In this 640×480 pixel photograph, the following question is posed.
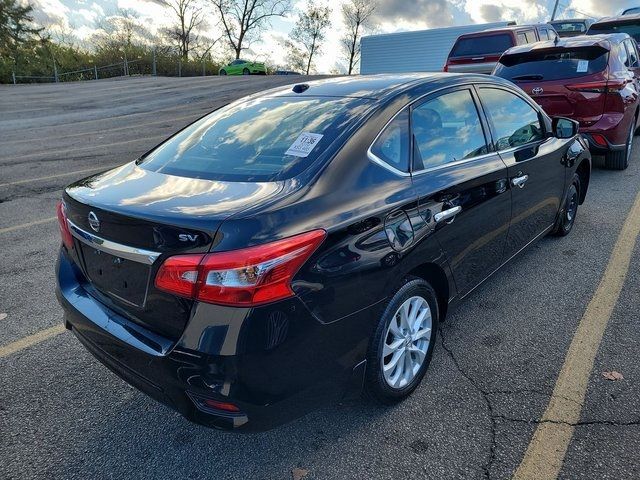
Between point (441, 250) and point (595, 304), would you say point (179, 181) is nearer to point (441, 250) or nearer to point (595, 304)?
point (441, 250)

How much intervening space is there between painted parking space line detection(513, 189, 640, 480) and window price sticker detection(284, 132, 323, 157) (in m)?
1.74

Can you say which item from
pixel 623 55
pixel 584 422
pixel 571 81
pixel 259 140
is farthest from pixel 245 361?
pixel 623 55

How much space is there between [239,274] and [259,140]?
1.06 m

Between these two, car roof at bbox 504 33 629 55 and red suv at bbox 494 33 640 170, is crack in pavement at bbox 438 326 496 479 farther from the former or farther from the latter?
car roof at bbox 504 33 629 55

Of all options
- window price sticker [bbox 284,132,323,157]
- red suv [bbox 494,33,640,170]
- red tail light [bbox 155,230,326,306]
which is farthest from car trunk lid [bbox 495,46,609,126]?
red tail light [bbox 155,230,326,306]

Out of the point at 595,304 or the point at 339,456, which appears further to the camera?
the point at 595,304

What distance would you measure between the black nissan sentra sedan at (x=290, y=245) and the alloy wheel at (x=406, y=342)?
0.4 inches

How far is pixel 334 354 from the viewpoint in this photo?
6.68 ft

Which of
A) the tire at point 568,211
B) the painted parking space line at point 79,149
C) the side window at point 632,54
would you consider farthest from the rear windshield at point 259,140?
the painted parking space line at point 79,149

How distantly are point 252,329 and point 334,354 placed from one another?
44 centimetres

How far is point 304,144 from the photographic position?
236cm

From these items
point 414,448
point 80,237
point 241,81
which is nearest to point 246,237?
point 80,237

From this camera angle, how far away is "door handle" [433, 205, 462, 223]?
98.0 inches

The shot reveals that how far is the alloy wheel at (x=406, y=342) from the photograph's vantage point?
238cm
